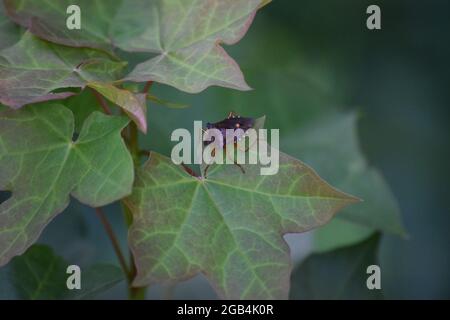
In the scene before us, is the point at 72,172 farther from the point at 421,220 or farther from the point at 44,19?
the point at 421,220

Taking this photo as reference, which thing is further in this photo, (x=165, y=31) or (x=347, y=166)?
(x=347, y=166)

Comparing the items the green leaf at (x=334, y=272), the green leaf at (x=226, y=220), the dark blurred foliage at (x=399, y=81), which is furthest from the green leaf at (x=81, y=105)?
the dark blurred foliage at (x=399, y=81)

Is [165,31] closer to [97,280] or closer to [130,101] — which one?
[130,101]

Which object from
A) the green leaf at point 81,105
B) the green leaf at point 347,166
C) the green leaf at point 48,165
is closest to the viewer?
the green leaf at point 48,165

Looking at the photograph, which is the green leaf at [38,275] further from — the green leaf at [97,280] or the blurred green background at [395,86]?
the blurred green background at [395,86]

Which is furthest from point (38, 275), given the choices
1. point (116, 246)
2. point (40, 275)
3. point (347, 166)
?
point (347, 166)
